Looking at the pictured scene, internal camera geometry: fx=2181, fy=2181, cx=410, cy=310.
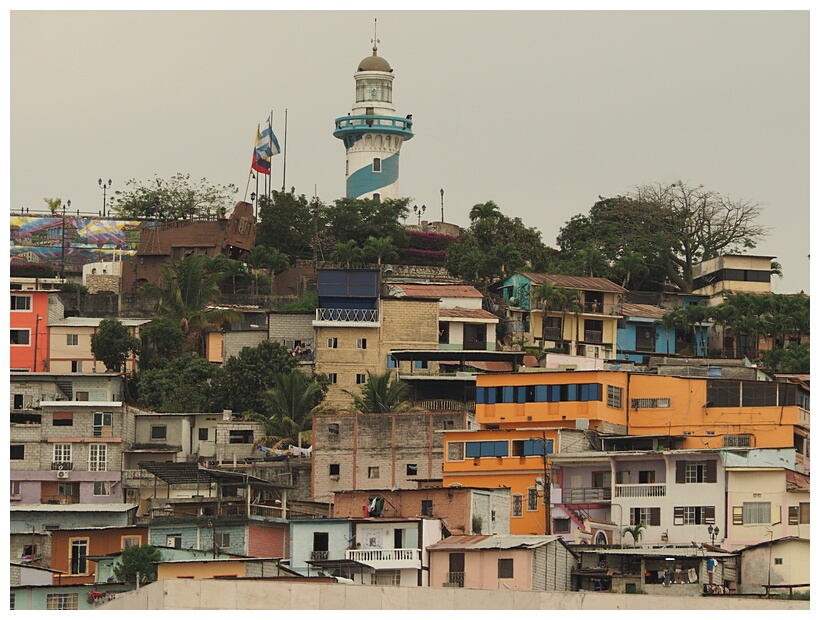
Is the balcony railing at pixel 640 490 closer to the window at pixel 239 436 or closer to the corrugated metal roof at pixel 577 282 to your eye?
the window at pixel 239 436

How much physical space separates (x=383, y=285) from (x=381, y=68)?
24181mm

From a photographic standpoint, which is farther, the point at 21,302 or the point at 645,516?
the point at 21,302

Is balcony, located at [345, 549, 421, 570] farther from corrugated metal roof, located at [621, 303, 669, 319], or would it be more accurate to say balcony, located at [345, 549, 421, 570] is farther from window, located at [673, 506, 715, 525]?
corrugated metal roof, located at [621, 303, 669, 319]

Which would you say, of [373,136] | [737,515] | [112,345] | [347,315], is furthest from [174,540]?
[373,136]

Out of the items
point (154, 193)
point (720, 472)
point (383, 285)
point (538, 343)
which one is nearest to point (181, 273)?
point (383, 285)

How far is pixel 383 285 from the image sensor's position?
73.4 meters

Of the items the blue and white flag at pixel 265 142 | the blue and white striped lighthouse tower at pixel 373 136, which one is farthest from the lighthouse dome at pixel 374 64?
the blue and white flag at pixel 265 142

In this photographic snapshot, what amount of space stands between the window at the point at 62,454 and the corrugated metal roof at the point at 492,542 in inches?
606

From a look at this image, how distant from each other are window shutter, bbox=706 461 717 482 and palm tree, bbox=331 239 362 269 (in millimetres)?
26008

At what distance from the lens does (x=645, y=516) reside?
54062 millimetres

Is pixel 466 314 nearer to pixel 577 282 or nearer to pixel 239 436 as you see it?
pixel 577 282

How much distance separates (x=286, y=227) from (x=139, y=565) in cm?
3254

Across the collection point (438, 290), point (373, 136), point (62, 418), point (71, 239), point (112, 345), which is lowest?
point (62, 418)

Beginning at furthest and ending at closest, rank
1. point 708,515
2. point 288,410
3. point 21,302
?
point 21,302 → point 288,410 → point 708,515
